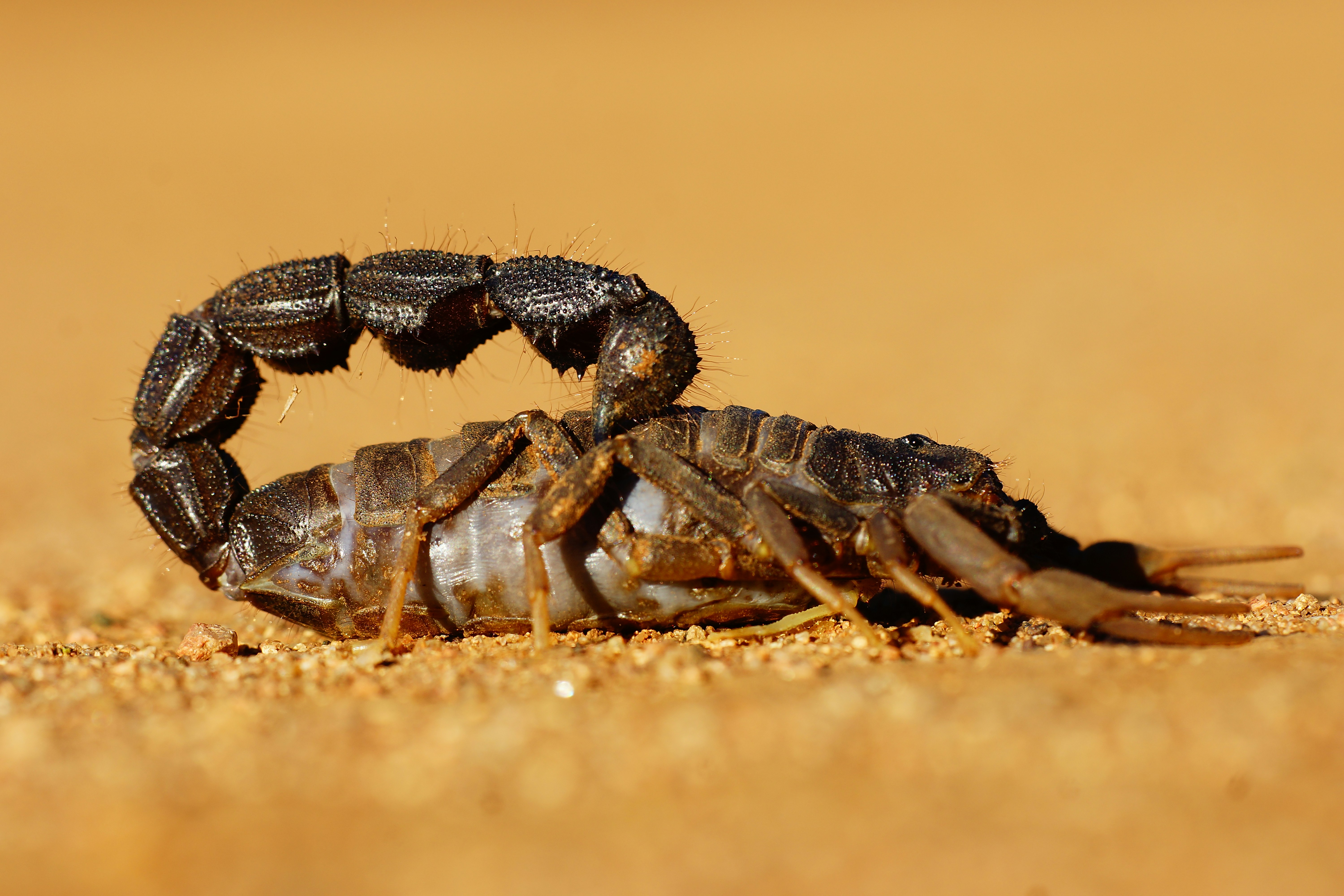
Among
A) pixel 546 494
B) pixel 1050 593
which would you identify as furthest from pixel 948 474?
pixel 546 494

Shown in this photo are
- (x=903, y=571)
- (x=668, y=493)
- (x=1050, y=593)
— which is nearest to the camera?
(x=1050, y=593)

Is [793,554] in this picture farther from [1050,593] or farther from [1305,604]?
[1305,604]

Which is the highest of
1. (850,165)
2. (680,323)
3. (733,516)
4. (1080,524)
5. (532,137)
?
(532,137)

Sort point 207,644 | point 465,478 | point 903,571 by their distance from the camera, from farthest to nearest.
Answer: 1. point 207,644
2. point 465,478
3. point 903,571

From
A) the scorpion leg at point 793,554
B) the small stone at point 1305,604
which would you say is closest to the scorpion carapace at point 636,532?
the scorpion leg at point 793,554

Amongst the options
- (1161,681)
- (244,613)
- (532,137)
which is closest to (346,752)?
(1161,681)

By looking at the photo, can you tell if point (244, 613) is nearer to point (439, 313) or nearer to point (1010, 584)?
point (439, 313)

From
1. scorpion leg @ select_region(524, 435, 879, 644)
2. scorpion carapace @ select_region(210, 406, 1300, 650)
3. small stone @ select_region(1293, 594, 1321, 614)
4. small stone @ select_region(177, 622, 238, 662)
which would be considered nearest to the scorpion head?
scorpion carapace @ select_region(210, 406, 1300, 650)
